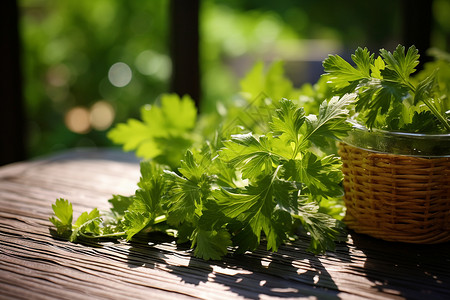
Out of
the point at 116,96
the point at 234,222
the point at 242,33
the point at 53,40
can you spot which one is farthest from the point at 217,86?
the point at 234,222

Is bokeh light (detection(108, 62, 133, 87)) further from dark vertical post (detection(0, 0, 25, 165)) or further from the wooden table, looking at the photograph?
the wooden table

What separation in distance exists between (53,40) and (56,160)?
147 centimetres

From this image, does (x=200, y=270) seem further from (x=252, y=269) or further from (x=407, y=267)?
(x=407, y=267)

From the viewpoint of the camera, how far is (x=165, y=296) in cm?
66

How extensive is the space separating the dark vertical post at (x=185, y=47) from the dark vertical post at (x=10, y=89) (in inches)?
28.2

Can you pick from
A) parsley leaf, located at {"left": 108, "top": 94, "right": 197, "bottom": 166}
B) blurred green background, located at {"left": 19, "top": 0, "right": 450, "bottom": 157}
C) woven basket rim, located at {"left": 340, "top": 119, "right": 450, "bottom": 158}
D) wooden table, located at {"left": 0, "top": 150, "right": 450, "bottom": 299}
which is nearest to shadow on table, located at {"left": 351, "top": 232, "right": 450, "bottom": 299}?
wooden table, located at {"left": 0, "top": 150, "right": 450, "bottom": 299}

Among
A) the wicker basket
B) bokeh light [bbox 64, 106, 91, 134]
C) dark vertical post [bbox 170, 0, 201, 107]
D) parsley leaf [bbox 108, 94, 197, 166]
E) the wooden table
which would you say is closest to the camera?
the wooden table

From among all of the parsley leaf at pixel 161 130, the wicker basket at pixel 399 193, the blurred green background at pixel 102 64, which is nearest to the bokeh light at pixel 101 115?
the blurred green background at pixel 102 64

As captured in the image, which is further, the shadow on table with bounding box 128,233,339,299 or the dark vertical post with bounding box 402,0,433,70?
the dark vertical post with bounding box 402,0,433,70

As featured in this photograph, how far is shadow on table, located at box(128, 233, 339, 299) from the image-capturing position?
2.24ft

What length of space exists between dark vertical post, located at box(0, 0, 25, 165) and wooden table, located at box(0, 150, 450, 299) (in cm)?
114

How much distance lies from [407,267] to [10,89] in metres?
1.79

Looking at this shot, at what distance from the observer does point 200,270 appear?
745mm

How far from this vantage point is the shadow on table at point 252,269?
684 millimetres
